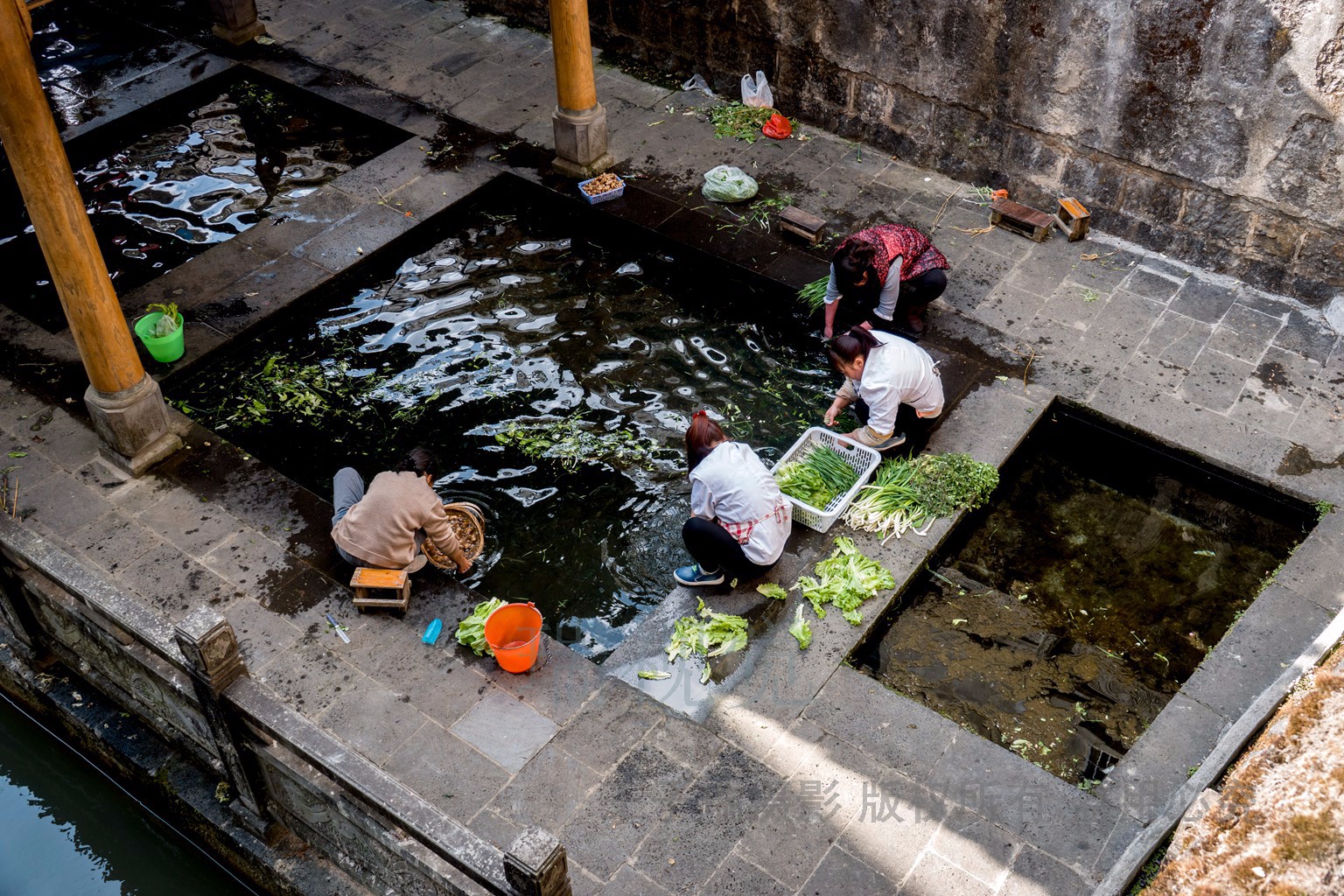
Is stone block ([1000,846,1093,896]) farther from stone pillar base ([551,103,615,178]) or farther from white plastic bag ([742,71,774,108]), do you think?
white plastic bag ([742,71,774,108])

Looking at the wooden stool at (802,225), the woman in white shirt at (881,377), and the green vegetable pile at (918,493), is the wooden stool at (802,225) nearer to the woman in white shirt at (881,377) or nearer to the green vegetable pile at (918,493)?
the woman in white shirt at (881,377)

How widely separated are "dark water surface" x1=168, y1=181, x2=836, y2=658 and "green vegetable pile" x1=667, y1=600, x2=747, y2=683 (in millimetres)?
463

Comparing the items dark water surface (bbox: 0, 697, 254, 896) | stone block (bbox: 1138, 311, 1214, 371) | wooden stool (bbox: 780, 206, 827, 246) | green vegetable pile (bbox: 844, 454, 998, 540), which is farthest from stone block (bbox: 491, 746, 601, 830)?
stone block (bbox: 1138, 311, 1214, 371)

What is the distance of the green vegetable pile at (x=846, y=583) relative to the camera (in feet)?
23.9

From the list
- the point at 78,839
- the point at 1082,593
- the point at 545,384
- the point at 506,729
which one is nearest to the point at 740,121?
the point at 545,384

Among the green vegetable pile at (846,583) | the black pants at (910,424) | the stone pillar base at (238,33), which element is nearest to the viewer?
the green vegetable pile at (846,583)

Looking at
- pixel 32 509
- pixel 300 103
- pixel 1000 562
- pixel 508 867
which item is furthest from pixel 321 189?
pixel 508 867

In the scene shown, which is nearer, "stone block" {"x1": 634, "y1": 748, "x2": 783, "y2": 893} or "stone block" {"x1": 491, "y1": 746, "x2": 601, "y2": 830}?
"stone block" {"x1": 634, "y1": 748, "x2": 783, "y2": 893}

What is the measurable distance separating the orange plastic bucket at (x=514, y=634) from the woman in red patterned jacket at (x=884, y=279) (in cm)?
364

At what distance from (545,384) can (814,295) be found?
2417mm

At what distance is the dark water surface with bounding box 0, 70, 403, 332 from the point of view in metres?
10.4

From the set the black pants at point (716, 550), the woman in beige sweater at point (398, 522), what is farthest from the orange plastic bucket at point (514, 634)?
the black pants at point (716, 550)

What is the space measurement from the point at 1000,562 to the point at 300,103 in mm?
8991

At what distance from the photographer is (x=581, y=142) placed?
10.8 meters
